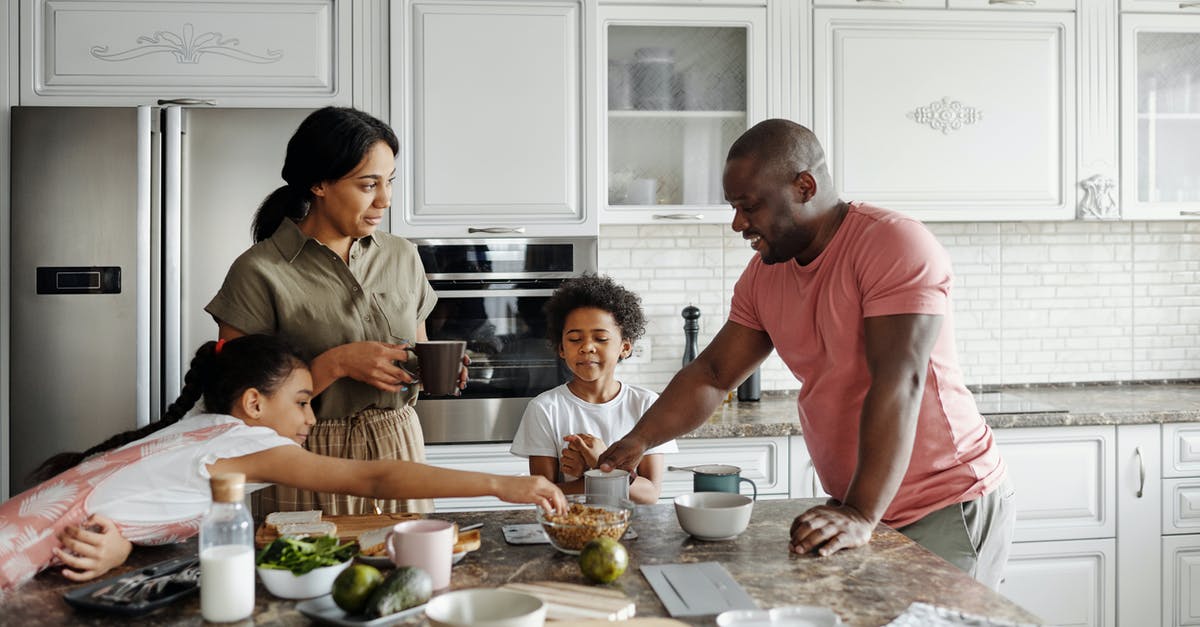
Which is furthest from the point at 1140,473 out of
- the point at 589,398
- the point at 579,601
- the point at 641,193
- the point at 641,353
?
the point at 579,601

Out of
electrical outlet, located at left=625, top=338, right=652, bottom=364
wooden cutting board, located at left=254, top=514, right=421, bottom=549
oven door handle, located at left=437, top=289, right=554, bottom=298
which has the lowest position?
wooden cutting board, located at left=254, top=514, right=421, bottom=549

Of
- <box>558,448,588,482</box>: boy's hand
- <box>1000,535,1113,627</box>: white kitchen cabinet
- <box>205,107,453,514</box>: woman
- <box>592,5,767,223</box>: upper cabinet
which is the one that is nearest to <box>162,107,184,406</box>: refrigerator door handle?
<box>205,107,453,514</box>: woman

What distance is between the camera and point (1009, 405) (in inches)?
138

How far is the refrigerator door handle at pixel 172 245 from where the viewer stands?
3.11 m

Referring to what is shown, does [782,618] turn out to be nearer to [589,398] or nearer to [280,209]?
[589,398]

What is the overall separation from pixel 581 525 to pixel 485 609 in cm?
35

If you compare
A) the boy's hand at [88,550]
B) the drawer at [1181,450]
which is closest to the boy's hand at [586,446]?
the boy's hand at [88,550]

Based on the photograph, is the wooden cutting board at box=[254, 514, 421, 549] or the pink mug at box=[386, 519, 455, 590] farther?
the wooden cutting board at box=[254, 514, 421, 549]

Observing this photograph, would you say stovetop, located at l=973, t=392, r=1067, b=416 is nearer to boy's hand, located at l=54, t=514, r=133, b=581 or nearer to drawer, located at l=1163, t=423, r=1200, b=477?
drawer, located at l=1163, t=423, r=1200, b=477

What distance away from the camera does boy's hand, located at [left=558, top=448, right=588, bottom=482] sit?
226 centimetres

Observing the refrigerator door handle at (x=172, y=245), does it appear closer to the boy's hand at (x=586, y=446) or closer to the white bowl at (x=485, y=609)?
the boy's hand at (x=586, y=446)

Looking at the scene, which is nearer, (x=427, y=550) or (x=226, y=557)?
(x=226, y=557)

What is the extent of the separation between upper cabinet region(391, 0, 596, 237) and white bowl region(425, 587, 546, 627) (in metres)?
2.14

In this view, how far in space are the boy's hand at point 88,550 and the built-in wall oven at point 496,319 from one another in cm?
174
